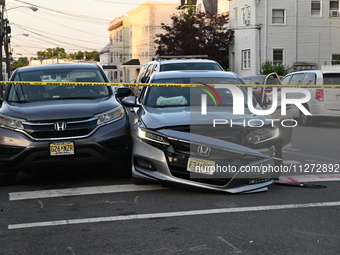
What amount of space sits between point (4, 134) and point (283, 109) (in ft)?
14.3

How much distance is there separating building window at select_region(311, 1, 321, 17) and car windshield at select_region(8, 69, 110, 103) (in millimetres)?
35079

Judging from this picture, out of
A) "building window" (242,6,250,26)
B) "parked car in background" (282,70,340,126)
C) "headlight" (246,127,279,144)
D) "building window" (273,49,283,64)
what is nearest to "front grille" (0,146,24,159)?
"headlight" (246,127,279,144)

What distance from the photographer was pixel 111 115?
8.66 metres

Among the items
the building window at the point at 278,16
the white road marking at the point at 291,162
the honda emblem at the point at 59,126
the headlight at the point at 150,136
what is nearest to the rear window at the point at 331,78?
the white road marking at the point at 291,162

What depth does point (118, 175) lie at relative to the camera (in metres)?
9.18

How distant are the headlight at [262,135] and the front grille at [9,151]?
3.08 metres

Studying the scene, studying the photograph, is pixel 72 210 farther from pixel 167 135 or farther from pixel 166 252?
pixel 166 252

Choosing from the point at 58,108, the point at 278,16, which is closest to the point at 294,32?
the point at 278,16

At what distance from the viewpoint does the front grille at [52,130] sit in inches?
320

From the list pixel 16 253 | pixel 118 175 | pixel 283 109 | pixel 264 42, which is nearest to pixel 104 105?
pixel 118 175

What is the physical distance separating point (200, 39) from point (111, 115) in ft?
137

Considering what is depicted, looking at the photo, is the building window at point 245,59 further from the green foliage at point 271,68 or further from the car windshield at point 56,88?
the car windshield at point 56,88

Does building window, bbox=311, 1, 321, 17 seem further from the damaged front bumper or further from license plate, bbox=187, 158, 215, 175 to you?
license plate, bbox=187, 158, 215, 175

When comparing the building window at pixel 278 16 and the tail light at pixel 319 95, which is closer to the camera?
the tail light at pixel 319 95
